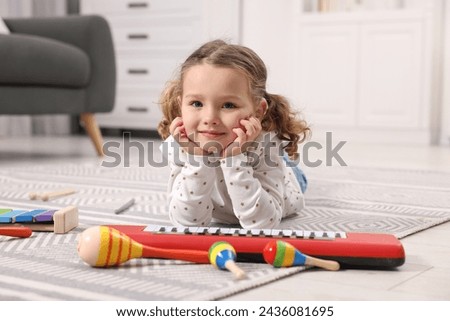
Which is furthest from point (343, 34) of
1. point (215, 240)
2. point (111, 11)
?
point (215, 240)

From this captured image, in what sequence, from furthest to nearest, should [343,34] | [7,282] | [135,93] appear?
[135,93]
[343,34]
[7,282]

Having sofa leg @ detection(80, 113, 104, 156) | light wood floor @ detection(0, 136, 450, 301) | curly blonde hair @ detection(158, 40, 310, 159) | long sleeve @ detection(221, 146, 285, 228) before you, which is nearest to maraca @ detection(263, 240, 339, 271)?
light wood floor @ detection(0, 136, 450, 301)

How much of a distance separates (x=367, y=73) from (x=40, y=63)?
6.57 feet

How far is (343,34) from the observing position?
3.80 m

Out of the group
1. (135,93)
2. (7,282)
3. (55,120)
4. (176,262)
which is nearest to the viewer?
(7,282)

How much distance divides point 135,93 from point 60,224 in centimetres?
300

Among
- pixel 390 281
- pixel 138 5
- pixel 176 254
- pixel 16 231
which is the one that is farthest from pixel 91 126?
pixel 390 281

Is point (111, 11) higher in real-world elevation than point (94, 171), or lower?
higher

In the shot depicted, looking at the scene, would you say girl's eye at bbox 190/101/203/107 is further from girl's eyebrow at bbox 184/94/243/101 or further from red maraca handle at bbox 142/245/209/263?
red maraca handle at bbox 142/245/209/263

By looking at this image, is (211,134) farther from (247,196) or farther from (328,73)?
(328,73)

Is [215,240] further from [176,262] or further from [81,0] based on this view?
[81,0]

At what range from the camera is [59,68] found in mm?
2484

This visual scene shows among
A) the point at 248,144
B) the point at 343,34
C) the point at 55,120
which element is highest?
the point at 343,34

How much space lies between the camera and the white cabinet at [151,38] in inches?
150
